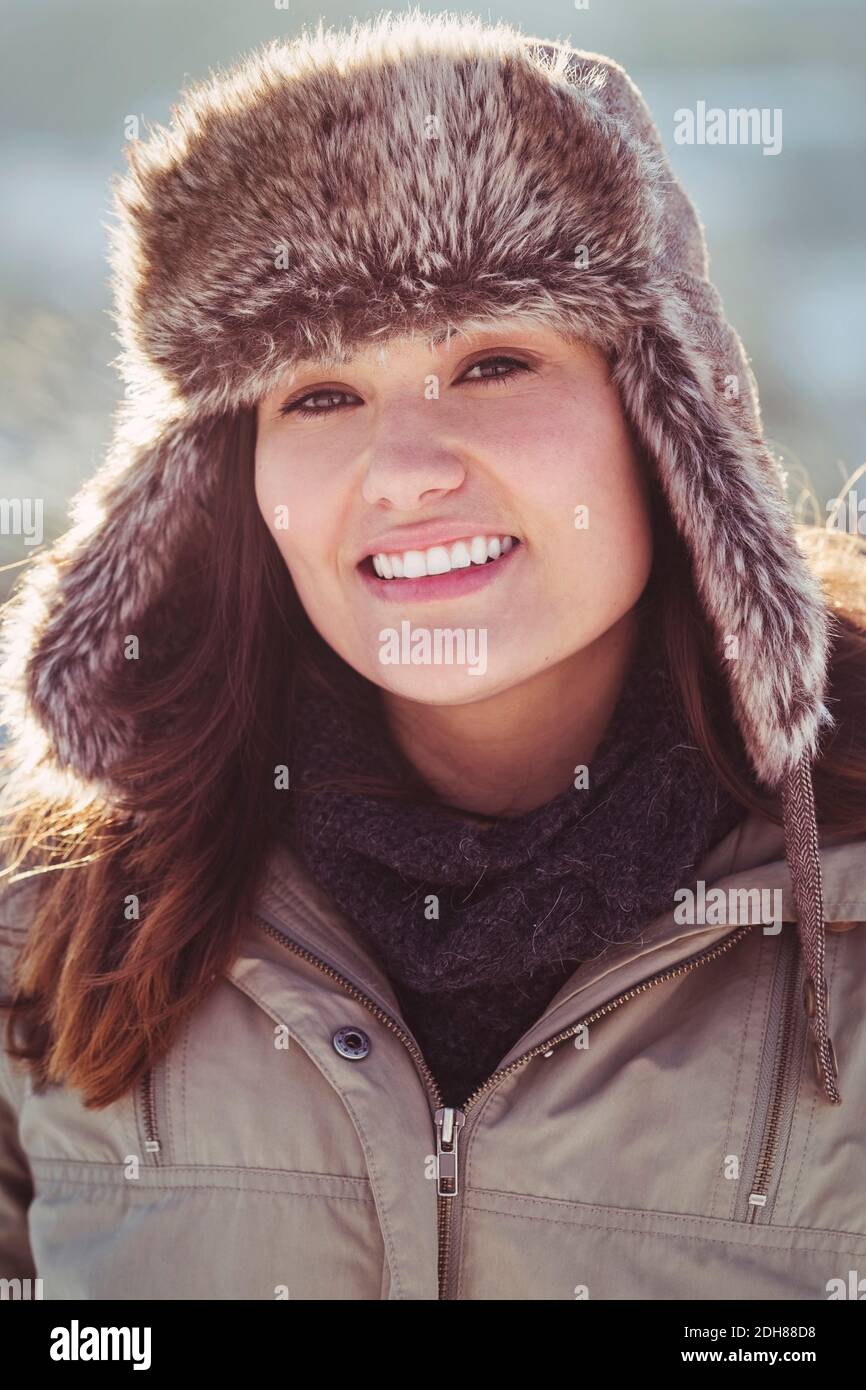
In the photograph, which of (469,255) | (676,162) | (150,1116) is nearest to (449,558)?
(469,255)

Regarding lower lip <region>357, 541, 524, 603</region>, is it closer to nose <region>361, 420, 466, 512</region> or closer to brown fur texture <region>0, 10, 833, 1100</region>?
nose <region>361, 420, 466, 512</region>

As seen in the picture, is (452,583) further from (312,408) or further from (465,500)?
(312,408)

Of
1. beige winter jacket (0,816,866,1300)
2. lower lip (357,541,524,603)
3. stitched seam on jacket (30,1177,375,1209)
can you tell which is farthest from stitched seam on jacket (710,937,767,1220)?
lower lip (357,541,524,603)

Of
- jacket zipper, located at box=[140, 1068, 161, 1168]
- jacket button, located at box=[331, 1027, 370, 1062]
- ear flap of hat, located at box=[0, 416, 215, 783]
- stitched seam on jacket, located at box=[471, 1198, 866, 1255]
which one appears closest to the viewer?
stitched seam on jacket, located at box=[471, 1198, 866, 1255]

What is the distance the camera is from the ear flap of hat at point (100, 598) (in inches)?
64.4

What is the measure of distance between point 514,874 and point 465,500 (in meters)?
0.49

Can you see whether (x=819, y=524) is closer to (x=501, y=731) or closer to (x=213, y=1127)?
(x=501, y=731)

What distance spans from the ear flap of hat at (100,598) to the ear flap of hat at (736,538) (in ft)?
2.17

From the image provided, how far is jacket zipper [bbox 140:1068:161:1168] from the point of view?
4.76 feet

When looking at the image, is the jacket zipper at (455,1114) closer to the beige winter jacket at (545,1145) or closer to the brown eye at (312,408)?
the beige winter jacket at (545,1145)

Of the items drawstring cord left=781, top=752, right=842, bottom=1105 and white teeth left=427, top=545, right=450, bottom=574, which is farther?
white teeth left=427, top=545, right=450, bottom=574

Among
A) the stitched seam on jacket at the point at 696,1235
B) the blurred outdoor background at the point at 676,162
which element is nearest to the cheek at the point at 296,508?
the stitched seam on jacket at the point at 696,1235

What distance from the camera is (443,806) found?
1697 millimetres

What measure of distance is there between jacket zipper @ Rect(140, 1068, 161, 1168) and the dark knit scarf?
344mm
